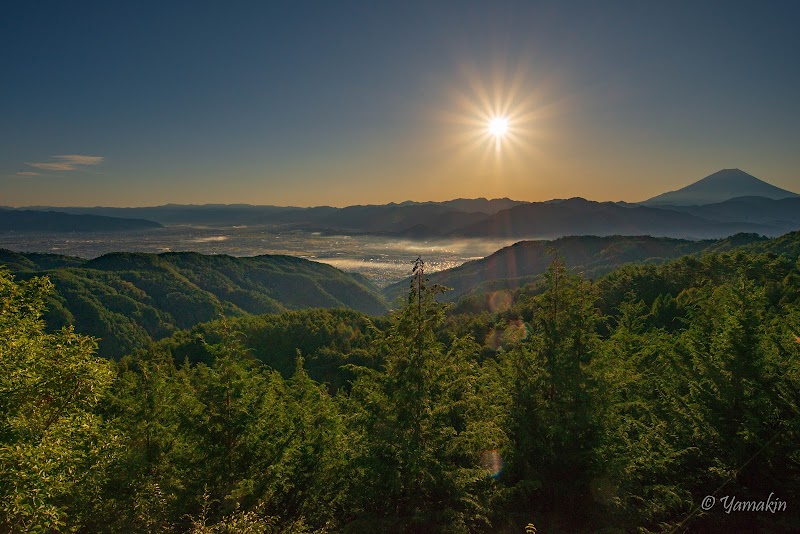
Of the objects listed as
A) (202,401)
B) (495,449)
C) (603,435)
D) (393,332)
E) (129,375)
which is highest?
(393,332)

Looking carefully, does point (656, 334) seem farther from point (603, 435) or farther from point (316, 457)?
point (316, 457)

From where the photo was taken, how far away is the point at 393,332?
12164 mm

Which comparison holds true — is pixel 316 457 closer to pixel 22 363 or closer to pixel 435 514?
pixel 435 514

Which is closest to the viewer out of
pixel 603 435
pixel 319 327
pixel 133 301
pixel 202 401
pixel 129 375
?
pixel 202 401

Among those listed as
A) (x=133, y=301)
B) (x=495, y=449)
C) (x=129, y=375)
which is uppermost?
(x=495, y=449)

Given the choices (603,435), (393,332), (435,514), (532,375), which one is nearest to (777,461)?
(603,435)

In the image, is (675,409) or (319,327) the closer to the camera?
(675,409)

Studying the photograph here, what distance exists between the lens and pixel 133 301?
187 m

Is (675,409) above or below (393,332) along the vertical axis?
below

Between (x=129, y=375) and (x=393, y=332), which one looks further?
(x=129, y=375)

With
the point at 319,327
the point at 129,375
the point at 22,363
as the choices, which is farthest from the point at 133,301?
the point at 22,363

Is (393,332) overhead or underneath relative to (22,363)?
overhead

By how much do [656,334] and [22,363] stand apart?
29.1 metres

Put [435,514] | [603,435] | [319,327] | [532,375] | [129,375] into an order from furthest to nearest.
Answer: [319,327] < [129,375] < [532,375] < [603,435] < [435,514]
